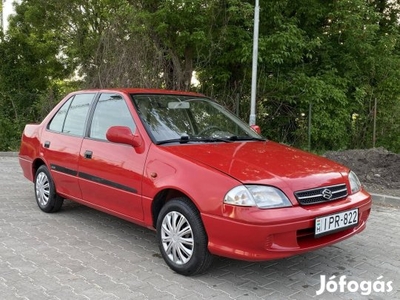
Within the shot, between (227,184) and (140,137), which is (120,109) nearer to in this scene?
(140,137)

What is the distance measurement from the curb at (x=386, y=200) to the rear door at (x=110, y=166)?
166 inches

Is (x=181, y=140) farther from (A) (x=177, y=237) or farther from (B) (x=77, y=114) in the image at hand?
(B) (x=77, y=114)

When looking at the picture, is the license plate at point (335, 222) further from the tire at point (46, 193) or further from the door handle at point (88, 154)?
the tire at point (46, 193)

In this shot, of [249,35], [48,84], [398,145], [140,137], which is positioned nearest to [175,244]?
[140,137]

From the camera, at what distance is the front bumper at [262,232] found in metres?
3.14

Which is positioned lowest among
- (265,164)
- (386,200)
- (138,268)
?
(138,268)

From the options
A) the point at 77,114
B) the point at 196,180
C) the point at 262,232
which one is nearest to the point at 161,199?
Answer: the point at 196,180

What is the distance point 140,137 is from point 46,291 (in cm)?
159

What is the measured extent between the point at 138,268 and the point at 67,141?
1.99m

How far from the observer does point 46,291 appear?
3330 millimetres

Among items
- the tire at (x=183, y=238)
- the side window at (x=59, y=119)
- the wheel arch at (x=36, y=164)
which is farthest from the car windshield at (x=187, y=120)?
the wheel arch at (x=36, y=164)

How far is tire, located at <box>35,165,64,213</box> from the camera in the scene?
17.8ft

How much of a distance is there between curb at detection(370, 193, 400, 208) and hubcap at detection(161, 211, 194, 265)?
163 inches

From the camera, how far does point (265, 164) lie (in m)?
3.66
